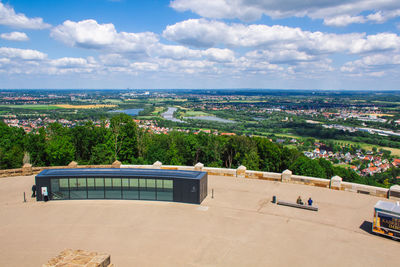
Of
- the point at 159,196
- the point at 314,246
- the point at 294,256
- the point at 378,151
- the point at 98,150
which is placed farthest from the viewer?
the point at 378,151

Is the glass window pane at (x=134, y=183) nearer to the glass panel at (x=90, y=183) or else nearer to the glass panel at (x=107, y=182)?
the glass panel at (x=107, y=182)

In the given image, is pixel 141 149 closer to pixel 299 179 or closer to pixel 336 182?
pixel 299 179

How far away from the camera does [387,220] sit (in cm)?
1384

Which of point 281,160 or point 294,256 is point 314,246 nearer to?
point 294,256

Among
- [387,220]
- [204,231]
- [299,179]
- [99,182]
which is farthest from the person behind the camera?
[299,179]

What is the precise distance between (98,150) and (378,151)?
94.1 meters

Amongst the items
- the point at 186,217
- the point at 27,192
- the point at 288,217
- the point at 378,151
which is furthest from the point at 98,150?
the point at 378,151

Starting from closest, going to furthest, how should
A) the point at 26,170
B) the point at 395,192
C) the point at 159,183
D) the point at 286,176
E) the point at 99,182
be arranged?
the point at 159,183 → the point at 99,182 → the point at 395,192 → the point at 286,176 → the point at 26,170

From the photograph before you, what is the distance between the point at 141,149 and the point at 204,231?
29.4 m

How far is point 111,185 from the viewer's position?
60.5 feet

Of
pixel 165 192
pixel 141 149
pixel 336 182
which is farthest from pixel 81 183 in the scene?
pixel 141 149

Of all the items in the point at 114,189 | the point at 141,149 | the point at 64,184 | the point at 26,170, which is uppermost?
the point at 64,184

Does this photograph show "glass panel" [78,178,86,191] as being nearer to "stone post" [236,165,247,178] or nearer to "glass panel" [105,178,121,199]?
"glass panel" [105,178,121,199]

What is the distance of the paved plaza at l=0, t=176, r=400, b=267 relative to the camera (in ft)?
40.3
